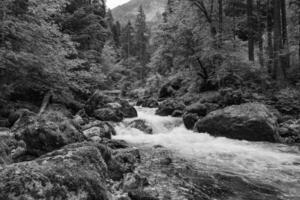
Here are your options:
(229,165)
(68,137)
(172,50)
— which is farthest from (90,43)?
(229,165)

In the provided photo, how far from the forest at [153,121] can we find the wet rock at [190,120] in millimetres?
128

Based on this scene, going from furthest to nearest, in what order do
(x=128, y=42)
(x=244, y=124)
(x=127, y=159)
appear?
(x=128, y=42)
(x=244, y=124)
(x=127, y=159)

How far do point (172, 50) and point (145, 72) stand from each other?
35.9 meters

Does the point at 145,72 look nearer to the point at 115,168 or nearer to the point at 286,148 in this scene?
the point at 286,148

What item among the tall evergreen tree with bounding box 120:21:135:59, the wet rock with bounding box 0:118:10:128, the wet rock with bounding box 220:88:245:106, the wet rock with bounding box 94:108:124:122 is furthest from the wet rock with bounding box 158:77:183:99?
the tall evergreen tree with bounding box 120:21:135:59

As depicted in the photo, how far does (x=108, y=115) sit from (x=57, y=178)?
11907 millimetres

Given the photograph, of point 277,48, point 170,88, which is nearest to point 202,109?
point 277,48

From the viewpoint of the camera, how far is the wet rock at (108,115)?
15.2 meters

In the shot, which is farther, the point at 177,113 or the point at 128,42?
the point at 128,42

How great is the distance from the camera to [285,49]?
15.5m

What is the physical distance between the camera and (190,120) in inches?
557

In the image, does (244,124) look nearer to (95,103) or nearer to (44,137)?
(44,137)

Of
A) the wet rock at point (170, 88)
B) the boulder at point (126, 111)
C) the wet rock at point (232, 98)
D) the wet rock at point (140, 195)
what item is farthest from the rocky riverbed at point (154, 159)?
the wet rock at point (170, 88)

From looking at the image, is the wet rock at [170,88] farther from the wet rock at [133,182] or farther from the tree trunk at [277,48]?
the wet rock at [133,182]
